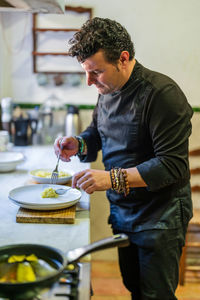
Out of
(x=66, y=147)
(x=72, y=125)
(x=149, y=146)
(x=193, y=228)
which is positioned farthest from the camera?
(x=193, y=228)

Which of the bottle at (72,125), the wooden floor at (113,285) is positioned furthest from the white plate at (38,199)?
the wooden floor at (113,285)

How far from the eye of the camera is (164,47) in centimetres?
284

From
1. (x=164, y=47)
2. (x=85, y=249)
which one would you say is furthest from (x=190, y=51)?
(x=85, y=249)

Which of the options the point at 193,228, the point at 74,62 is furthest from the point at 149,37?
the point at 193,228

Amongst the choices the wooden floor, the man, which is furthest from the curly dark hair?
the wooden floor

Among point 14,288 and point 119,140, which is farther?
point 119,140

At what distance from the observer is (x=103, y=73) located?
1.42 metres

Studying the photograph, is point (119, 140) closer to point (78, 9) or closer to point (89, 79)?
point (89, 79)

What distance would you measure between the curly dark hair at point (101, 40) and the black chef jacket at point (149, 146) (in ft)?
0.53

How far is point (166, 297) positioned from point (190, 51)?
201 centimetres

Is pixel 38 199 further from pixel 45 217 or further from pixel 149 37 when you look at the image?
pixel 149 37

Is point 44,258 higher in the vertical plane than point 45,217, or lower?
higher

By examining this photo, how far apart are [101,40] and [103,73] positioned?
5.3 inches

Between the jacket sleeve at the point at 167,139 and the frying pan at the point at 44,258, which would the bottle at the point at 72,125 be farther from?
the frying pan at the point at 44,258
